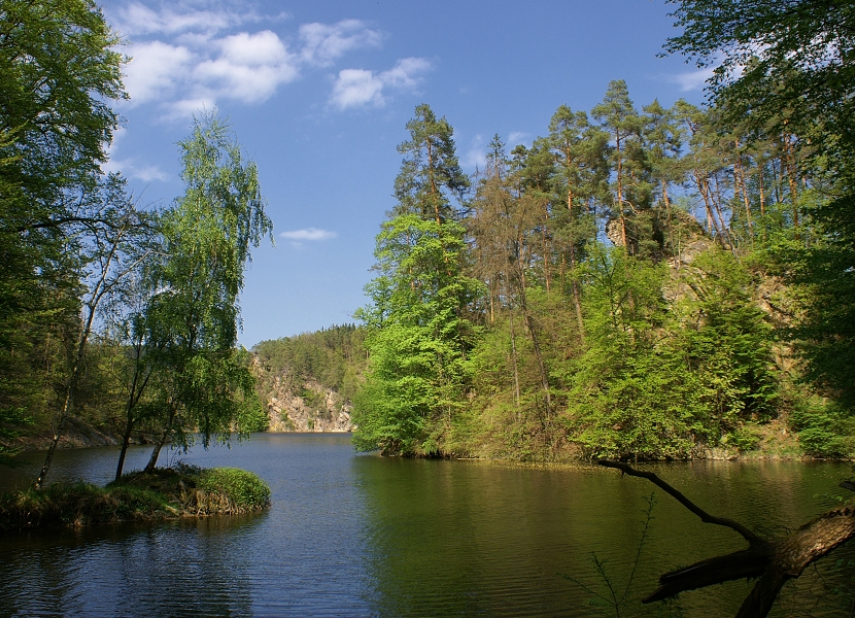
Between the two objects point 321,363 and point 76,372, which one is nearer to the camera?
point 76,372

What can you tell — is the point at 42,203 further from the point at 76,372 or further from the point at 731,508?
the point at 731,508

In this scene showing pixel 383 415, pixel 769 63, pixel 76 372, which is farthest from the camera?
pixel 383 415

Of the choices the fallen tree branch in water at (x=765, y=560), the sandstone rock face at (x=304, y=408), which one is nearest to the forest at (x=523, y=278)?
the fallen tree branch in water at (x=765, y=560)

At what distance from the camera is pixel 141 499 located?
14.9 m

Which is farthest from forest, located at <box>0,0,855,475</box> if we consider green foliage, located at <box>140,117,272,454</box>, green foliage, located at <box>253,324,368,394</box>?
green foliage, located at <box>253,324,368,394</box>

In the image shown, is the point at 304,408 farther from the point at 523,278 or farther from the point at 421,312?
the point at 523,278

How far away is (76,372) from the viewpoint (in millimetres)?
15117

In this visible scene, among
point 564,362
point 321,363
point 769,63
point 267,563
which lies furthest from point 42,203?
point 321,363

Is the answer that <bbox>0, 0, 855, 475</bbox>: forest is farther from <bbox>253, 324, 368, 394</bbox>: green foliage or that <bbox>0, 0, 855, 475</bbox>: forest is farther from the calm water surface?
<bbox>253, 324, 368, 394</bbox>: green foliage

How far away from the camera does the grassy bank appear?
13.5m

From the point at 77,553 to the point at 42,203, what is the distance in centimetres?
759

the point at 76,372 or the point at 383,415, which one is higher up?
the point at 76,372

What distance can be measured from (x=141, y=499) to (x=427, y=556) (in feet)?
28.3

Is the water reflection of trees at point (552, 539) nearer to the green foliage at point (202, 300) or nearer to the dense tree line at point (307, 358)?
the green foliage at point (202, 300)
